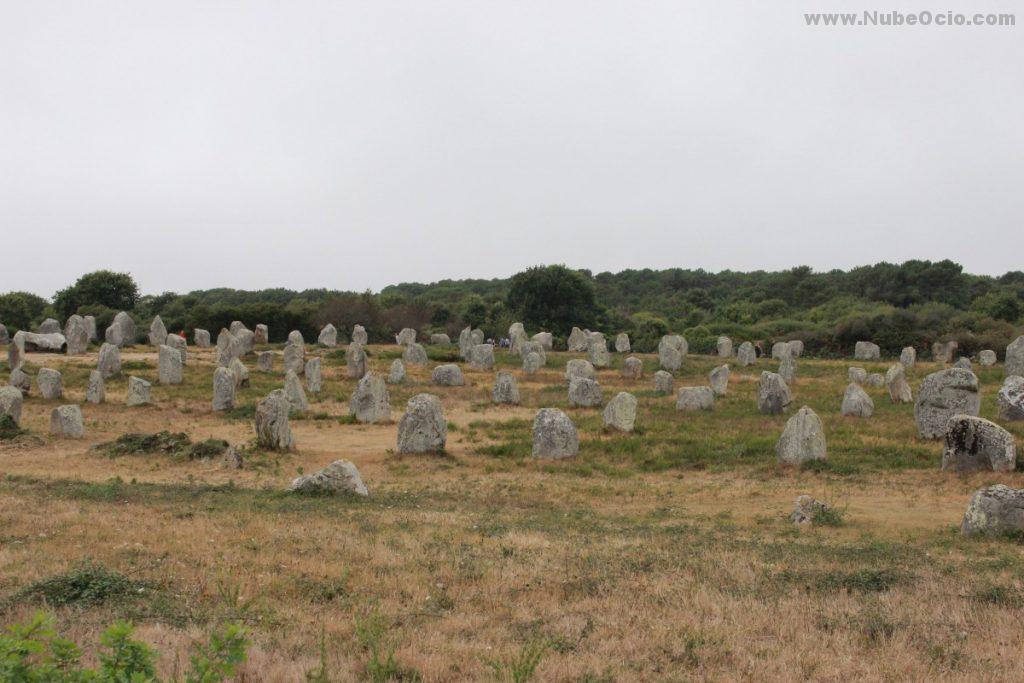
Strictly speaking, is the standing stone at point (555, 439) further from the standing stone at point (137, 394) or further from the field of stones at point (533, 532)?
the standing stone at point (137, 394)

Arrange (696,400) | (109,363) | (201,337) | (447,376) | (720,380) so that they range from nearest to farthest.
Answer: (696,400) → (720,380) → (109,363) → (447,376) → (201,337)

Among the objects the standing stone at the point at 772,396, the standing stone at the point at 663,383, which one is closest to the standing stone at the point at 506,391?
the standing stone at the point at 663,383

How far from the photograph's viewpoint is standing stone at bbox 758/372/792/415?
1037 inches

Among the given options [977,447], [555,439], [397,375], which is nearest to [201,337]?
[397,375]

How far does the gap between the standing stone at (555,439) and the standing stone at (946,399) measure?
8.69 metres

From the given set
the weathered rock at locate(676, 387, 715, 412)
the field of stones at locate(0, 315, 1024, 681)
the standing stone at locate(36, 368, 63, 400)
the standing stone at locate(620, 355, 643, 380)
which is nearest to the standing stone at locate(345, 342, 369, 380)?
the field of stones at locate(0, 315, 1024, 681)

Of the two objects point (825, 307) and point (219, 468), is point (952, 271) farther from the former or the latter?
point (219, 468)

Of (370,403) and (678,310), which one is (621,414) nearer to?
(370,403)

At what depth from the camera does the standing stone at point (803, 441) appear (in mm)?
17781

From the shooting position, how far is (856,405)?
24781mm

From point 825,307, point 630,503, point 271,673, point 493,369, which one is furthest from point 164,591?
point 825,307

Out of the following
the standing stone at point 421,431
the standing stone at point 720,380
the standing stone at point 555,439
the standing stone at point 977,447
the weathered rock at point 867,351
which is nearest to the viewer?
the standing stone at point 977,447

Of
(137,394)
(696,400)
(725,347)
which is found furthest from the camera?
(725,347)

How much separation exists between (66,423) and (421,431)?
9.11 meters
